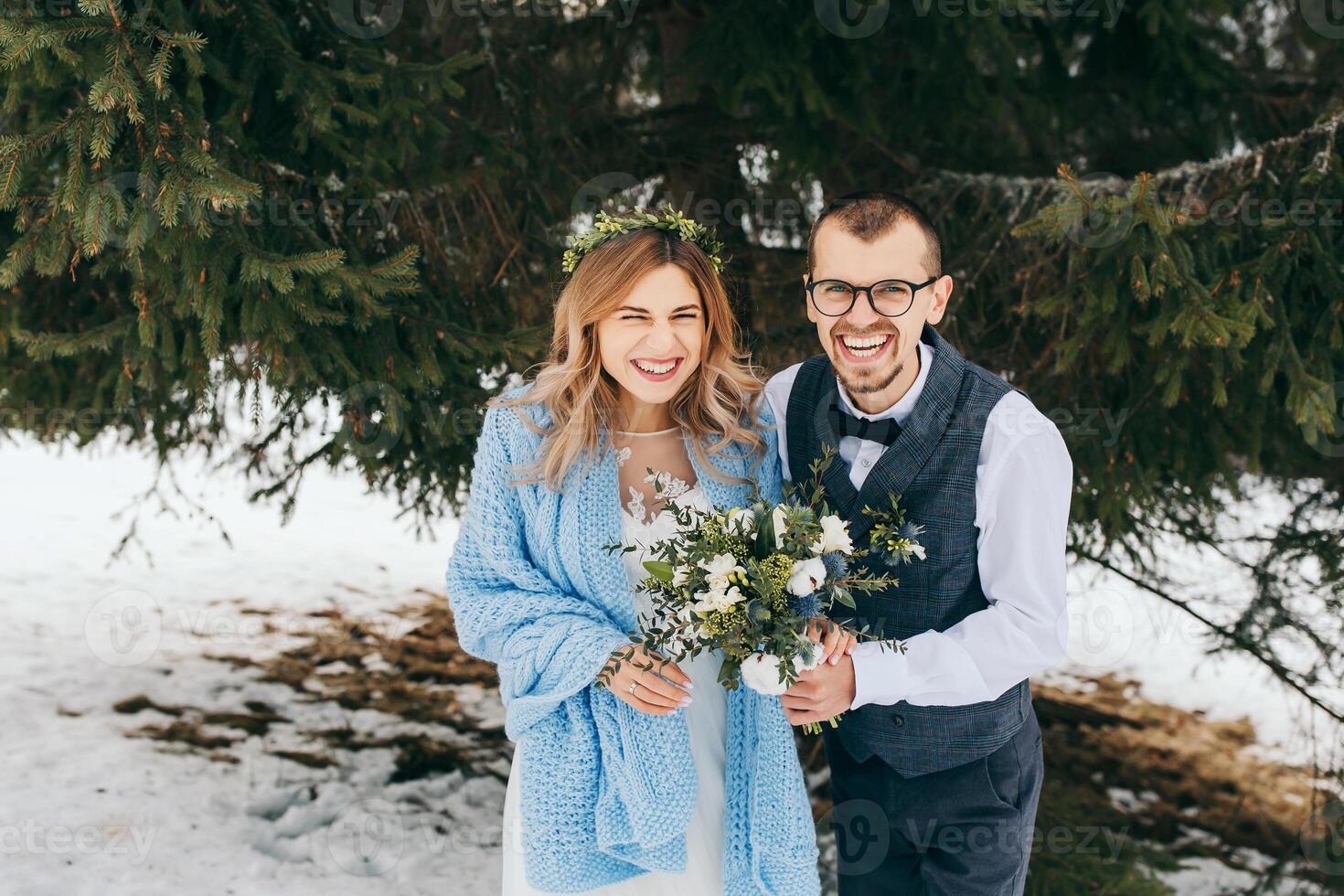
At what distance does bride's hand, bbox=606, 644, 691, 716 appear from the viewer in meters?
2.05

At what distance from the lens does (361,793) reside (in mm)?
4309

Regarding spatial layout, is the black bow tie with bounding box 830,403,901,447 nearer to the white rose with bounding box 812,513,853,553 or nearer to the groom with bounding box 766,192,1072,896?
the groom with bounding box 766,192,1072,896

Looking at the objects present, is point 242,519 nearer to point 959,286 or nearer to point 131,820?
point 131,820

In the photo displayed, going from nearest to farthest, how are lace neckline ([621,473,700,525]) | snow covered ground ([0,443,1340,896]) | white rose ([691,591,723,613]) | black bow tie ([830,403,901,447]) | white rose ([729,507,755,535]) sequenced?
white rose ([691,591,723,613])
white rose ([729,507,755,535])
black bow tie ([830,403,901,447])
lace neckline ([621,473,700,525])
snow covered ground ([0,443,1340,896])

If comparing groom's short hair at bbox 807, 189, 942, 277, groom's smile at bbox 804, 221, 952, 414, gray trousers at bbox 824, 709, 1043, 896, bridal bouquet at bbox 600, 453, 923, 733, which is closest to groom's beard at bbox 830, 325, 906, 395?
groom's smile at bbox 804, 221, 952, 414

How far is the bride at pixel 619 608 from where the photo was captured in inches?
84.2

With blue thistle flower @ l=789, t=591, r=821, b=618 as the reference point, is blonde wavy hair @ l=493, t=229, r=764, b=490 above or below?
above

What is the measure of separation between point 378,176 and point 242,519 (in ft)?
19.5

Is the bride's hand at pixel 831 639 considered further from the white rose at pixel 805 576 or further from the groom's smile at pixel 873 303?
the groom's smile at pixel 873 303

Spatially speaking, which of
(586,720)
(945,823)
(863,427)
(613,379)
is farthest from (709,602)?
(945,823)

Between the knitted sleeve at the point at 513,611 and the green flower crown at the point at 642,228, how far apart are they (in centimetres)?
43

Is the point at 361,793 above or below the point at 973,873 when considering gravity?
below

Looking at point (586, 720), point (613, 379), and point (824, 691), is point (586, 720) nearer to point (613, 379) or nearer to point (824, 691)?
point (824, 691)

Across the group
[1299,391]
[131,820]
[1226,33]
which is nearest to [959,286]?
[1299,391]
